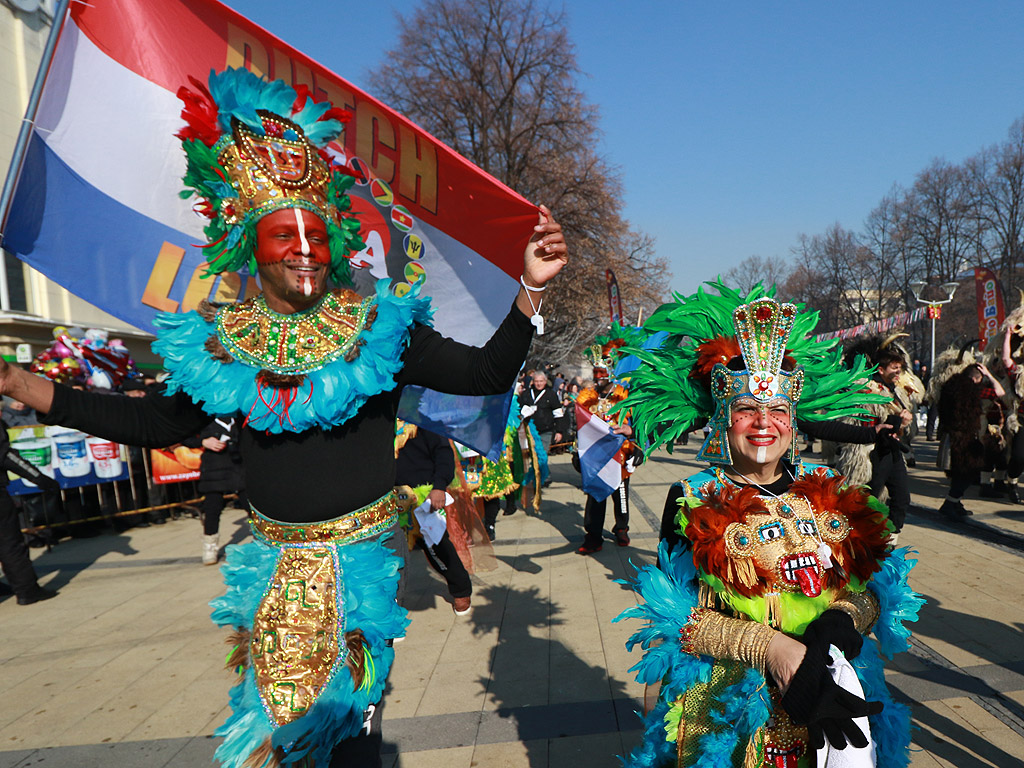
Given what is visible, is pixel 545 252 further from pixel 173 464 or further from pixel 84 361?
pixel 84 361

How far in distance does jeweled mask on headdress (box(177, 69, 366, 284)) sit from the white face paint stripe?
3cm

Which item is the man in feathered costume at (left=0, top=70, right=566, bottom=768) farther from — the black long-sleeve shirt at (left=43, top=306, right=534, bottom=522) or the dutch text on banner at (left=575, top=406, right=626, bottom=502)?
the dutch text on banner at (left=575, top=406, right=626, bottom=502)

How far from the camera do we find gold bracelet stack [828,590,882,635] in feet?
6.56

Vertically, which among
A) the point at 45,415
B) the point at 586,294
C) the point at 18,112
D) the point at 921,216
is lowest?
the point at 45,415

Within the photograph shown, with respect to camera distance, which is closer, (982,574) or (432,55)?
(982,574)

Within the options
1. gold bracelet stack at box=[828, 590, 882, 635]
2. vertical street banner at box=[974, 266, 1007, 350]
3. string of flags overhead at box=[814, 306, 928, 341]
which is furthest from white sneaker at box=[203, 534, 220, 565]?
string of flags overhead at box=[814, 306, 928, 341]

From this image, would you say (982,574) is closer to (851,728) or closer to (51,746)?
(851,728)

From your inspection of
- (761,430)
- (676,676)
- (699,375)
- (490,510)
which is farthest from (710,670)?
(490,510)

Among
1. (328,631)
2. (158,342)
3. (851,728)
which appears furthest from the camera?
(158,342)

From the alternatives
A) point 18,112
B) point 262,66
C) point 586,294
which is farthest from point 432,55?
point 262,66

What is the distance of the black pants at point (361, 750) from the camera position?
211cm

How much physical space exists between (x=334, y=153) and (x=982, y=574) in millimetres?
6101

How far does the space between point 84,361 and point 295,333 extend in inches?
337

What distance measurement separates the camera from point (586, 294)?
2267cm
